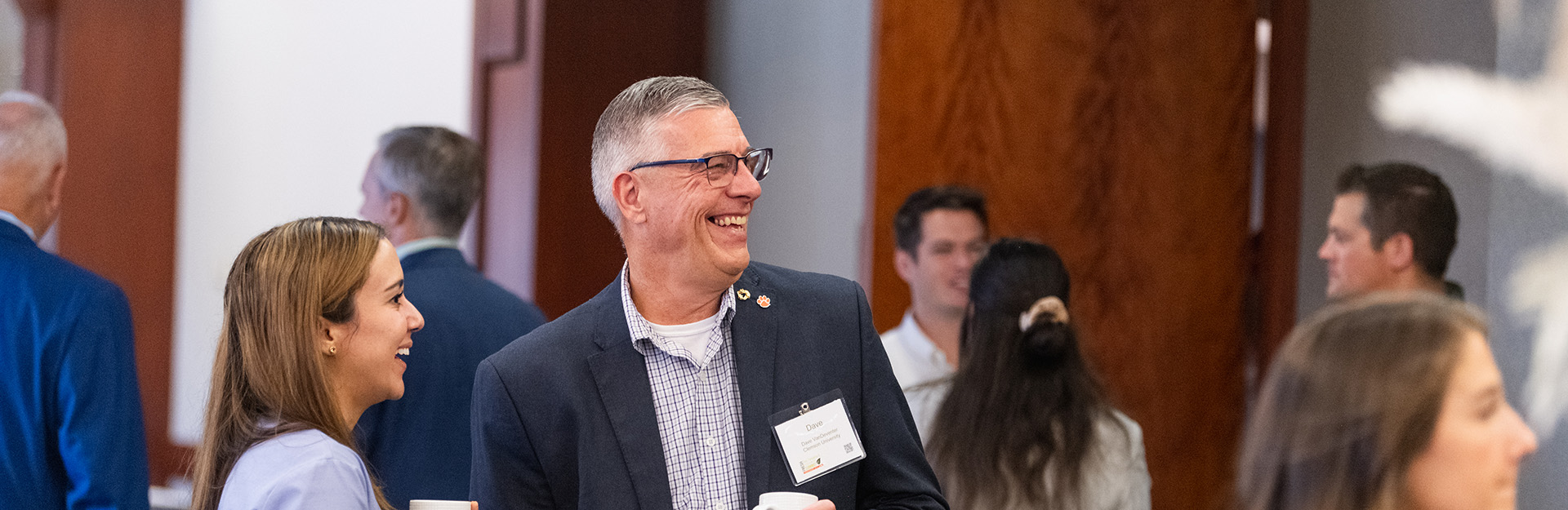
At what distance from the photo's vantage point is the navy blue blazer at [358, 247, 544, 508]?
9.48 ft

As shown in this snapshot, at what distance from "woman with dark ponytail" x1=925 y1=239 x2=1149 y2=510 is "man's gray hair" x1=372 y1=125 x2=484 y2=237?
51.7 inches

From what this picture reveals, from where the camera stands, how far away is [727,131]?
1.91 metres

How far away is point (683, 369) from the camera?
189 cm

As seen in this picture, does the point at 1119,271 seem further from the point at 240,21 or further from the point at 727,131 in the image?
the point at 240,21

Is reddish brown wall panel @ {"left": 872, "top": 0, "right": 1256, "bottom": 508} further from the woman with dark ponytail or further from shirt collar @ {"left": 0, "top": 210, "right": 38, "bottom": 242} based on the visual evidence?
shirt collar @ {"left": 0, "top": 210, "right": 38, "bottom": 242}

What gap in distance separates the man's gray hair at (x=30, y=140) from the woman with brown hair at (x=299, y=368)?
3.79ft

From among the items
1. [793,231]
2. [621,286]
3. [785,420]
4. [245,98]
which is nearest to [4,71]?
[245,98]

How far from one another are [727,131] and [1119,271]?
8.07ft

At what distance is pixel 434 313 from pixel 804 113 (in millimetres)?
1700

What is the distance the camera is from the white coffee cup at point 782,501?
5.09 ft

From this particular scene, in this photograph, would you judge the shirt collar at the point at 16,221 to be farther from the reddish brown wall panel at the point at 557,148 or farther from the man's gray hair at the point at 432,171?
the reddish brown wall panel at the point at 557,148

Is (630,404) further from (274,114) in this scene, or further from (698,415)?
(274,114)

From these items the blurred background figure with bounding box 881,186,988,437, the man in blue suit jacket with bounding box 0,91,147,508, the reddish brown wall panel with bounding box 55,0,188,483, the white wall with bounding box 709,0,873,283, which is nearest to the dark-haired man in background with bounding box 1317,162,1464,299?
the blurred background figure with bounding box 881,186,988,437

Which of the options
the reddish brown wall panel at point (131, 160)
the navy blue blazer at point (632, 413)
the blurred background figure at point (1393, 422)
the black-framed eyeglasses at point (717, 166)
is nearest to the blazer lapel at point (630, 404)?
the navy blue blazer at point (632, 413)
